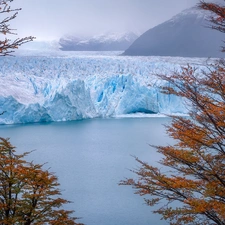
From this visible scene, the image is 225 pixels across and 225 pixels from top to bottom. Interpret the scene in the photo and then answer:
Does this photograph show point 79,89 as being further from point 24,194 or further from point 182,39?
point 182,39

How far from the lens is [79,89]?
16938 mm

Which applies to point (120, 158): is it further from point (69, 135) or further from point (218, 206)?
point (218, 206)

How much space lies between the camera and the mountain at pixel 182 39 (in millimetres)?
29516

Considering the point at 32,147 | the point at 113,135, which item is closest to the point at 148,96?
the point at 113,135

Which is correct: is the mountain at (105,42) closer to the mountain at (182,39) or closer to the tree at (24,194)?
the mountain at (182,39)

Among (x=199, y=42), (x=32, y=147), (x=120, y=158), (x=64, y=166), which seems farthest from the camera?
(x=199, y=42)

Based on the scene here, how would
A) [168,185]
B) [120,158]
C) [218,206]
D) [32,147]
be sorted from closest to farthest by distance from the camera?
[218,206]
[168,185]
[120,158]
[32,147]

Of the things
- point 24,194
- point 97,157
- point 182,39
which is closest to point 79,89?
point 97,157

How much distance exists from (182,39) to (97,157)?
2256cm

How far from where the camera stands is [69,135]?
15.3 m

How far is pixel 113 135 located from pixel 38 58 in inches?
295

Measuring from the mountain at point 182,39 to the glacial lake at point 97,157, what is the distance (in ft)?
37.1

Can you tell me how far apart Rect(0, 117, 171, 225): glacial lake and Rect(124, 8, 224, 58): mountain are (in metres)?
11.3

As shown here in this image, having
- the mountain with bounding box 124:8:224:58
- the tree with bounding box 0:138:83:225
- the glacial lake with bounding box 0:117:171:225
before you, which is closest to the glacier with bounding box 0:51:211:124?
the glacial lake with bounding box 0:117:171:225
